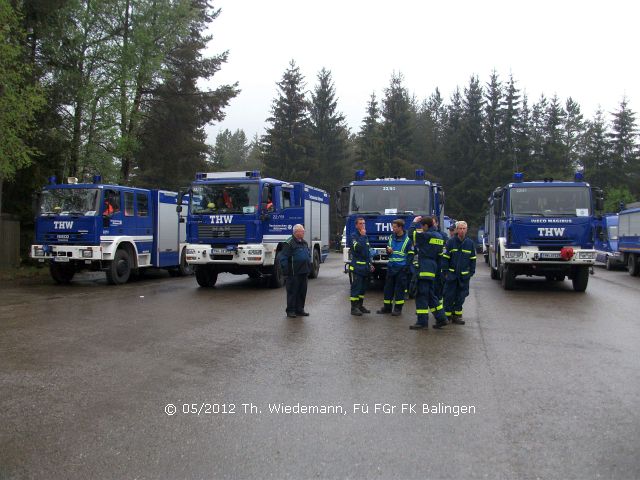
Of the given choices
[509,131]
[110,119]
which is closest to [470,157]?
[509,131]

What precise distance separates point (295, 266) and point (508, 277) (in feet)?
24.8

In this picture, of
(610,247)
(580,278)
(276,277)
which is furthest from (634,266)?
(276,277)

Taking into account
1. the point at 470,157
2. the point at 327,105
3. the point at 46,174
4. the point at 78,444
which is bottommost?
the point at 78,444

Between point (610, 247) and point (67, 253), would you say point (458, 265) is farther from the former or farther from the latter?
point (610, 247)

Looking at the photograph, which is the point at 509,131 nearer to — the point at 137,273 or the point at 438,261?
the point at 137,273

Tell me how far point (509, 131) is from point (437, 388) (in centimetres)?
→ 5878

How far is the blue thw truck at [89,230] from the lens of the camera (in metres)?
15.8

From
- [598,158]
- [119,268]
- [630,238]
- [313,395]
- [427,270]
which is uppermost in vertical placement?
[598,158]

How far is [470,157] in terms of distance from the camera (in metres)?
61.1

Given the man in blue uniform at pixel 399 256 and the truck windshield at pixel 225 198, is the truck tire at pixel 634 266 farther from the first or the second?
the man in blue uniform at pixel 399 256

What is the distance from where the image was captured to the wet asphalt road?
4086mm

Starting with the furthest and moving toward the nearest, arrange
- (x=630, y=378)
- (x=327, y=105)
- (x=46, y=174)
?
(x=327, y=105) → (x=46, y=174) → (x=630, y=378)

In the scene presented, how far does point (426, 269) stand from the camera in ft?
30.2

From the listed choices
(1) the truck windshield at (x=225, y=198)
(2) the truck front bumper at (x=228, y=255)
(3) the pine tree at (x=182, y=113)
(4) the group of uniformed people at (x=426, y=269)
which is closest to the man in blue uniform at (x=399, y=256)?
(4) the group of uniformed people at (x=426, y=269)
